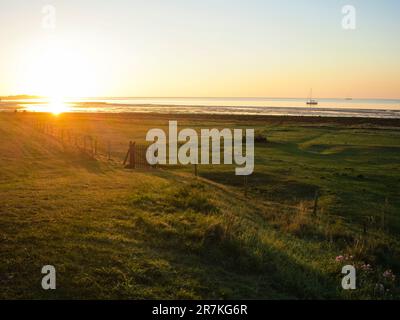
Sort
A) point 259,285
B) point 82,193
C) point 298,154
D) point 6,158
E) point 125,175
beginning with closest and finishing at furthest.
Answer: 1. point 259,285
2. point 82,193
3. point 125,175
4. point 6,158
5. point 298,154

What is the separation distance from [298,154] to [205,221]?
95.9ft

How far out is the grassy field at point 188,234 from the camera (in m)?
9.70

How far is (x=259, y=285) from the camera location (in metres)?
10.3

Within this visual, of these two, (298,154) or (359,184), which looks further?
(298,154)

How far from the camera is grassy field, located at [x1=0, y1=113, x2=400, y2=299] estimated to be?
31.8 ft

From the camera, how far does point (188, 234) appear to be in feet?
42.7

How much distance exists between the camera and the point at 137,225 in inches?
543

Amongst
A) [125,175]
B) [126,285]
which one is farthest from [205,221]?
[125,175]
